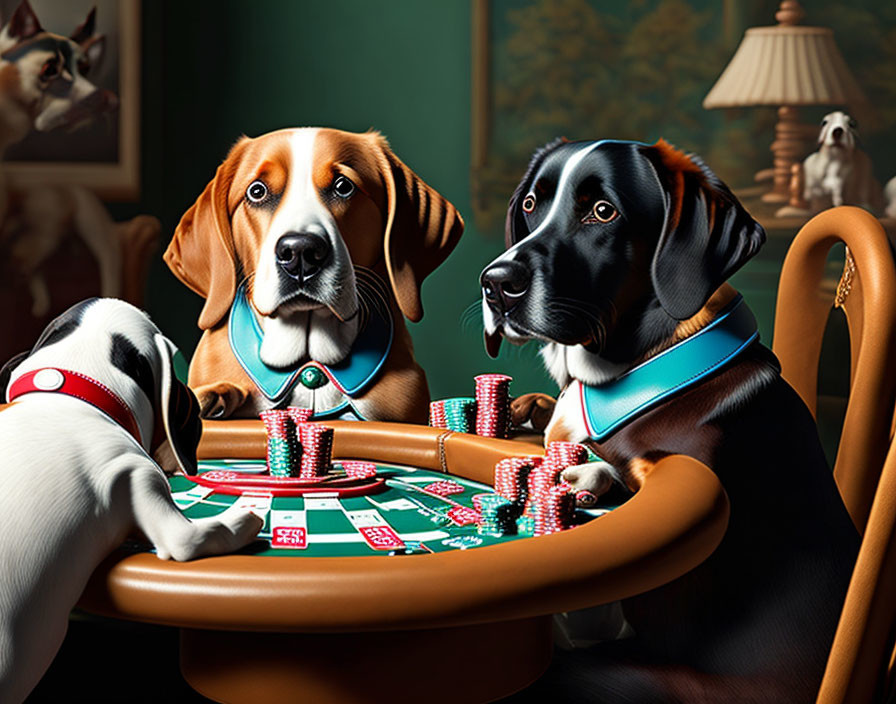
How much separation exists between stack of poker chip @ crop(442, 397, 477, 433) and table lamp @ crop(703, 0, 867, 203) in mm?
2168

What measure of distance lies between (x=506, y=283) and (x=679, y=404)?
35cm

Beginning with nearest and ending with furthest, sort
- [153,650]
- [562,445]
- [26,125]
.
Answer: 1. [562,445]
2. [153,650]
3. [26,125]

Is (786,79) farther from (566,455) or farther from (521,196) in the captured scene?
(566,455)

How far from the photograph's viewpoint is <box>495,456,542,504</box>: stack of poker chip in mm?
1541

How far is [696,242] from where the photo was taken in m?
1.55

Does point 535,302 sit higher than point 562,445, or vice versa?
point 535,302

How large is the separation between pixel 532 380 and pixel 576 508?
239cm

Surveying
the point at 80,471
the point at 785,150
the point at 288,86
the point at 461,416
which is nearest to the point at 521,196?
the point at 461,416

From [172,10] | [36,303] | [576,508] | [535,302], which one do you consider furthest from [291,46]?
[576,508]

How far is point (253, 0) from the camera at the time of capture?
372cm

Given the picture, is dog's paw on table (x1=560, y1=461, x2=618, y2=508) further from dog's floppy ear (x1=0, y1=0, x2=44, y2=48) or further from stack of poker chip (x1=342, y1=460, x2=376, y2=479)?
dog's floppy ear (x1=0, y1=0, x2=44, y2=48)

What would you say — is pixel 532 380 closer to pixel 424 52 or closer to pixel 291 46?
pixel 424 52

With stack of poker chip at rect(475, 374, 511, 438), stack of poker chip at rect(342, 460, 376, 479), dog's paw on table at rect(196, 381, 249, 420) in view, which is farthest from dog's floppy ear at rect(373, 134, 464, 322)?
stack of poker chip at rect(342, 460, 376, 479)

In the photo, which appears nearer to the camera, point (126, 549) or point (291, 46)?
point (126, 549)
